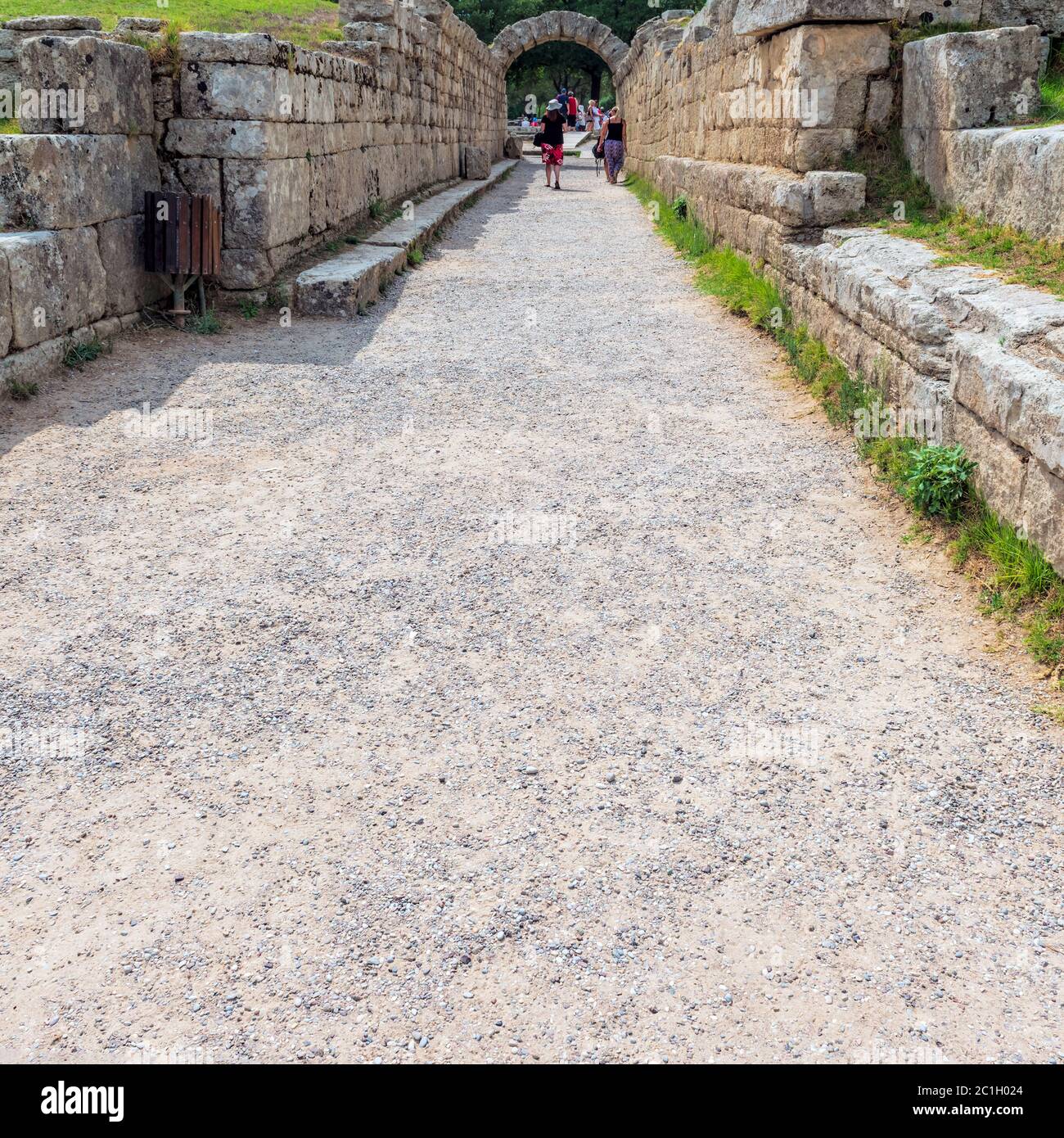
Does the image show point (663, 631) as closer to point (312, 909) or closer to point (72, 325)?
point (312, 909)

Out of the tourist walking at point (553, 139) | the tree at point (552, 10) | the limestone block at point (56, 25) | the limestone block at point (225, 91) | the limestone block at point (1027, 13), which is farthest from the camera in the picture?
the tree at point (552, 10)

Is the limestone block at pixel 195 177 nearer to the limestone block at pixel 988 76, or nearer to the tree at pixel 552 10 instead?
the limestone block at pixel 988 76

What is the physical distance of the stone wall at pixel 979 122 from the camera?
520cm

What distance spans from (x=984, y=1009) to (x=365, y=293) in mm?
7701

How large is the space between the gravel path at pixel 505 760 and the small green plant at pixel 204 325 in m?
2.24

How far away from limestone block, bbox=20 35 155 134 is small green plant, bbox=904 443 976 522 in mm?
5756

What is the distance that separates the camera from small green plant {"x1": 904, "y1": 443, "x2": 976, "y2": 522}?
13.7ft

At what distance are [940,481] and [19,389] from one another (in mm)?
4881

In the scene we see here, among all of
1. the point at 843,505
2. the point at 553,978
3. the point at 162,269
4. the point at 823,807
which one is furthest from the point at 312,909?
the point at 162,269

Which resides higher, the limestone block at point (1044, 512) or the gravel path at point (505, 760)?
the limestone block at point (1044, 512)

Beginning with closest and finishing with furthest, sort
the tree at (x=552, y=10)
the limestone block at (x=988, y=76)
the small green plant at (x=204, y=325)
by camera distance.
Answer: the limestone block at (x=988, y=76)
the small green plant at (x=204, y=325)
the tree at (x=552, y=10)

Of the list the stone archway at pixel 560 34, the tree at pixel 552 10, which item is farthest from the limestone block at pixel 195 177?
the tree at pixel 552 10

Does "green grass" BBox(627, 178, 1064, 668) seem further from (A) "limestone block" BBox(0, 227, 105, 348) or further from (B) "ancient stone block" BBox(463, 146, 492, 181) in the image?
(B) "ancient stone block" BBox(463, 146, 492, 181)

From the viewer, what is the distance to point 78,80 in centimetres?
677
